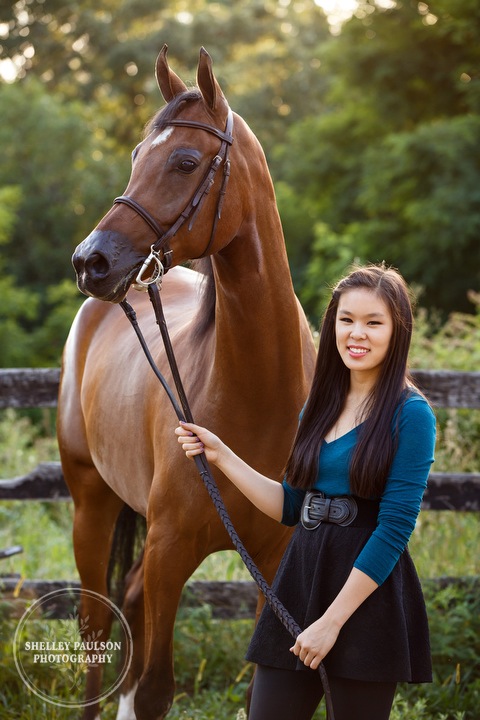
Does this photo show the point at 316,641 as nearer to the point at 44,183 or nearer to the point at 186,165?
the point at 186,165

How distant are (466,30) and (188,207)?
36.3 feet

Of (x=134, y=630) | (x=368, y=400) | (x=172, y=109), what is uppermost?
(x=172, y=109)

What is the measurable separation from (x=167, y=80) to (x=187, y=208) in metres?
0.48

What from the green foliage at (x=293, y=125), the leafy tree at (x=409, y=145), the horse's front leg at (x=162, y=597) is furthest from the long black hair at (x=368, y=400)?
the leafy tree at (x=409, y=145)

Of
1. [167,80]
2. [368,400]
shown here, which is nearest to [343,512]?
[368,400]

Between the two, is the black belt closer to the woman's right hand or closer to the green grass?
the woman's right hand

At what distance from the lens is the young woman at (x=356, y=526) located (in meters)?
1.91

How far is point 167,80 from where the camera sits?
265cm

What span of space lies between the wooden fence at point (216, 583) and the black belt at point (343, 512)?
2.30 m

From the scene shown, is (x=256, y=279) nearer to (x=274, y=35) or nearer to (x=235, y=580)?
(x=235, y=580)

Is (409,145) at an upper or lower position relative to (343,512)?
upper

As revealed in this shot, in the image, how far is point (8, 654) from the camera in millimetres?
3818

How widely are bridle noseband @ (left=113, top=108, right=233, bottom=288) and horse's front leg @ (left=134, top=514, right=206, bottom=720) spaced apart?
872 millimetres

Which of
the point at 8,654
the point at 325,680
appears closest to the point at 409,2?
the point at 8,654
